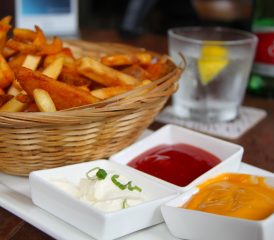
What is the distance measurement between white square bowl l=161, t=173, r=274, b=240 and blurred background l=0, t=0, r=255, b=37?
4.17ft

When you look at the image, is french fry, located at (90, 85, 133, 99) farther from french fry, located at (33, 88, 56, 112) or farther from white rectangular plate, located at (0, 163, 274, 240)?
white rectangular plate, located at (0, 163, 274, 240)

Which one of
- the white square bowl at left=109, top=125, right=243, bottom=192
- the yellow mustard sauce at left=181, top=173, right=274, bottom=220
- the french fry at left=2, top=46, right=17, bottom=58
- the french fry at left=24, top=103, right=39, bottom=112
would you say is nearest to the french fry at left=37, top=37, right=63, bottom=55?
the french fry at left=2, top=46, right=17, bottom=58

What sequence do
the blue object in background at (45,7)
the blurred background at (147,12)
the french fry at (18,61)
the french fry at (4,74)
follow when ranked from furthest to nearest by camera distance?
the blue object in background at (45,7) < the blurred background at (147,12) < the french fry at (18,61) < the french fry at (4,74)

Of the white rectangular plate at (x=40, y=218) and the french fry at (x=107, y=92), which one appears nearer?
the white rectangular plate at (x=40, y=218)

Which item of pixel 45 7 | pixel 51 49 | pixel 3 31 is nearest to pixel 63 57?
pixel 51 49

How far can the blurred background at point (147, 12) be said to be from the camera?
244 cm

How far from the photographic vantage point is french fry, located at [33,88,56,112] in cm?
106

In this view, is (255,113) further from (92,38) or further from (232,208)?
(92,38)

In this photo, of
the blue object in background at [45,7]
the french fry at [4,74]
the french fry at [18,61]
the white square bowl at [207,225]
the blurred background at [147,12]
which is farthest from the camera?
the blue object in background at [45,7]

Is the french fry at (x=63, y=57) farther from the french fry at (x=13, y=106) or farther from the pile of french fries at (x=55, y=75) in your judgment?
the french fry at (x=13, y=106)

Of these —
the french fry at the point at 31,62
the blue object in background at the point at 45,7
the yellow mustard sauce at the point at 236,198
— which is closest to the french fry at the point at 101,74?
the french fry at the point at 31,62

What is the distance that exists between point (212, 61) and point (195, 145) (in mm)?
399

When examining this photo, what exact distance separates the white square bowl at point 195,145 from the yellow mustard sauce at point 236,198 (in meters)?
0.05

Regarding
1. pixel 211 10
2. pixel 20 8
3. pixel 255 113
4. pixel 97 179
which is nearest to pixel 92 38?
pixel 20 8
